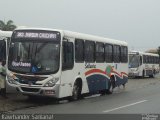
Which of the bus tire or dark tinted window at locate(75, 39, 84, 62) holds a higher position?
dark tinted window at locate(75, 39, 84, 62)

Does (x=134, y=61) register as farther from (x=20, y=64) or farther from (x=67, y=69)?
(x=20, y=64)

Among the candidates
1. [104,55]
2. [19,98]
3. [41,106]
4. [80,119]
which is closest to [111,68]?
[104,55]

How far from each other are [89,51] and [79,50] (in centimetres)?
140

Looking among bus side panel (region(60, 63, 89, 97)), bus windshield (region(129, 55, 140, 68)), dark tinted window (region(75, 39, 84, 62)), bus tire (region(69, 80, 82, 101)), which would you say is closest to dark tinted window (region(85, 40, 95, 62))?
dark tinted window (region(75, 39, 84, 62))

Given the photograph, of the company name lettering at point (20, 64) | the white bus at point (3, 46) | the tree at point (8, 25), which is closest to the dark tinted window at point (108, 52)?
the white bus at point (3, 46)

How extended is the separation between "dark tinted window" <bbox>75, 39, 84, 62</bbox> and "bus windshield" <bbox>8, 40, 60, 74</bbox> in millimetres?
1942

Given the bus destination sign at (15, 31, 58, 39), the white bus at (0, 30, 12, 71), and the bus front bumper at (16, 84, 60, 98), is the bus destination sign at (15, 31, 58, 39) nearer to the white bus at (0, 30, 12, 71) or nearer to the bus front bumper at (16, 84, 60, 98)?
the white bus at (0, 30, 12, 71)

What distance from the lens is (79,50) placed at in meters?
20.4

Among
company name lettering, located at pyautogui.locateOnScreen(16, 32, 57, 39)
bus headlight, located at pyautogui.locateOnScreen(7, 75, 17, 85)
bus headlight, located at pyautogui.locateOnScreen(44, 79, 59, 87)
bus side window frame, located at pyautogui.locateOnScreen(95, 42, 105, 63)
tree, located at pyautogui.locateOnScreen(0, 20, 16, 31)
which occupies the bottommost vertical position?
bus headlight, located at pyautogui.locateOnScreen(44, 79, 59, 87)

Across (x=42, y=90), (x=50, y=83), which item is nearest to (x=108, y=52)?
(x=50, y=83)

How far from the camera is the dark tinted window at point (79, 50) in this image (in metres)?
20.1

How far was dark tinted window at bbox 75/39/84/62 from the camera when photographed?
2011 centimetres

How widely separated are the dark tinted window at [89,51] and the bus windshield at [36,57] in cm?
332

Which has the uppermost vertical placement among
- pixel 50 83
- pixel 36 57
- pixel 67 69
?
pixel 36 57
